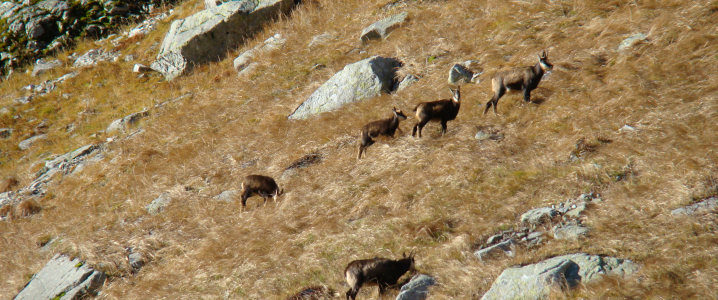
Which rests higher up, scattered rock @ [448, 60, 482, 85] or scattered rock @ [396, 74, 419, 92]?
scattered rock @ [448, 60, 482, 85]

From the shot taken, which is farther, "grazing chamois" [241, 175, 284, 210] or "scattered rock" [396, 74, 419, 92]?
"scattered rock" [396, 74, 419, 92]

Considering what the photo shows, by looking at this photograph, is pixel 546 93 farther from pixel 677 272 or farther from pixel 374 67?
pixel 677 272

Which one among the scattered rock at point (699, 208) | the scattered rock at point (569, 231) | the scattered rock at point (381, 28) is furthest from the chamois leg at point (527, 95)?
the scattered rock at point (381, 28)

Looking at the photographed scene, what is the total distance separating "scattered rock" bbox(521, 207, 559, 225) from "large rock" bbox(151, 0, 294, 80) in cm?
1328

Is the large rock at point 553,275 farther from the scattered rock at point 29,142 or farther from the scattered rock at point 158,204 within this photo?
the scattered rock at point 29,142

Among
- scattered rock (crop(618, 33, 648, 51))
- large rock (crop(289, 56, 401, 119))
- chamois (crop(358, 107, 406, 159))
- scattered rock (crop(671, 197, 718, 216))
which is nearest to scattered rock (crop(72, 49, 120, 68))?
large rock (crop(289, 56, 401, 119))

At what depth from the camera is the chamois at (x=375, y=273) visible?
5879mm

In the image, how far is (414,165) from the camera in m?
8.69

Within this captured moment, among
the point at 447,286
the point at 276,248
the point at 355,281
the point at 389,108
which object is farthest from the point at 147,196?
the point at 447,286

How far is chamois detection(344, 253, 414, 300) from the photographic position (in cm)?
588

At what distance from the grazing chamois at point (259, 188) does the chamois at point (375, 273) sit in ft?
11.9

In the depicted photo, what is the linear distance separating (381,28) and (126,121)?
339 inches

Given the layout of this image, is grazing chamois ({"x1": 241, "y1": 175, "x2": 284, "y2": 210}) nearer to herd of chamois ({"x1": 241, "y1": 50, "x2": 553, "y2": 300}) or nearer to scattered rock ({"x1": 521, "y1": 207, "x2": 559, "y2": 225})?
herd of chamois ({"x1": 241, "y1": 50, "x2": 553, "y2": 300})

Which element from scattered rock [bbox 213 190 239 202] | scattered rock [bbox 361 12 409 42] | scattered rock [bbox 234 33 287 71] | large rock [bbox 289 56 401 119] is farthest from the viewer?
scattered rock [bbox 234 33 287 71]
